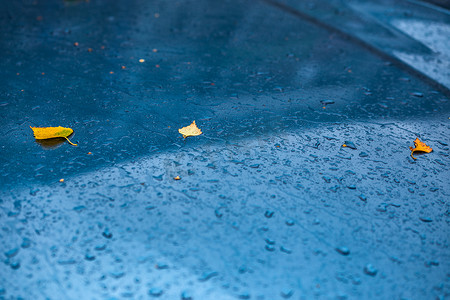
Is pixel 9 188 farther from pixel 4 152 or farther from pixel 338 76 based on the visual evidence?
pixel 338 76

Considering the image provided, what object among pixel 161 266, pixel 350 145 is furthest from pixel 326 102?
pixel 161 266

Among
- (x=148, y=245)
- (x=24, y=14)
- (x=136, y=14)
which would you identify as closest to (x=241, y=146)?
(x=148, y=245)

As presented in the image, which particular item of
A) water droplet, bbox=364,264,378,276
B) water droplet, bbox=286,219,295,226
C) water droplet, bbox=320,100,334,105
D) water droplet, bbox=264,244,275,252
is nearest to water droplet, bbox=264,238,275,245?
water droplet, bbox=264,244,275,252

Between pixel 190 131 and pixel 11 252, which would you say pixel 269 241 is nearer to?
pixel 190 131

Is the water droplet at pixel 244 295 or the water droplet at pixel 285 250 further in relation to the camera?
the water droplet at pixel 285 250

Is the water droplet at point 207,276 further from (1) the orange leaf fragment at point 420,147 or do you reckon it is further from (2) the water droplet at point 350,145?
(1) the orange leaf fragment at point 420,147

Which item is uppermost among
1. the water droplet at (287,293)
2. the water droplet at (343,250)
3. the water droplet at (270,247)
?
the water droplet at (343,250)

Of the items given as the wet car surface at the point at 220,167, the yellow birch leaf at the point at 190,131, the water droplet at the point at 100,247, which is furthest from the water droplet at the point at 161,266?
the yellow birch leaf at the point at 190,131

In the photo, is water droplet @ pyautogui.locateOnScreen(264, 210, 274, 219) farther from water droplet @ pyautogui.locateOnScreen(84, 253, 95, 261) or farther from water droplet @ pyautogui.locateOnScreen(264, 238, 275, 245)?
water droplet @ pyautogui.locateOnScreen(84, 253, 95, 261)
